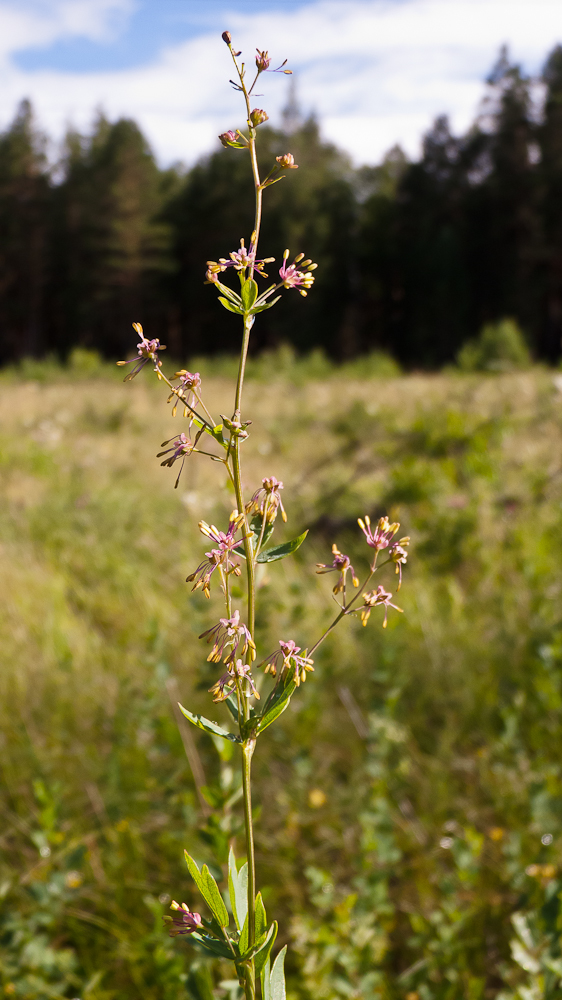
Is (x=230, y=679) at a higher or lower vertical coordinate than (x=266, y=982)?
higher

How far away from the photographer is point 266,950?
2.20 feet

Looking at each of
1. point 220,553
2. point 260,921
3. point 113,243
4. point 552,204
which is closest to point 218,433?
point 220,553

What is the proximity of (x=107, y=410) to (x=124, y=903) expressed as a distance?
26.6 feet

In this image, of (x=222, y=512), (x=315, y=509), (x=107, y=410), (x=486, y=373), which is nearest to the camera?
(x=222, y=512)

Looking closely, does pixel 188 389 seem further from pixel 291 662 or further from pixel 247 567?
pixel 291 662

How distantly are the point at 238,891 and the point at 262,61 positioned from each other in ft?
2.64

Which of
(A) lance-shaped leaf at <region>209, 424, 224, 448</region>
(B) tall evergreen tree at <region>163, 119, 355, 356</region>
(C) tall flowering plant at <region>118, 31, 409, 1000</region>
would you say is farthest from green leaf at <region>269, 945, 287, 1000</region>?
(B) tall evergreen tree at <region>163, 119, 355, 356</region>

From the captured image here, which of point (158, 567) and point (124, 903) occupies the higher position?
point (158, 567)

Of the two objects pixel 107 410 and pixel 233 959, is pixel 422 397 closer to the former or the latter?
pixel 107 410

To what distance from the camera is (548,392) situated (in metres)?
6.90

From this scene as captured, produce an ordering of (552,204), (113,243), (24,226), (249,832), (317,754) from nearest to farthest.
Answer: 1. (249,832)
2. (317,754)
3. (552,204)
4. (113,243)
5. (24,226)

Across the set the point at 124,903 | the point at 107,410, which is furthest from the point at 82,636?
the point at 107,410

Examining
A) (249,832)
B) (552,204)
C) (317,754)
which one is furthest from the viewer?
(552,204)

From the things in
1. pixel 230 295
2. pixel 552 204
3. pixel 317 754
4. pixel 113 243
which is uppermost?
pixel 552 204
